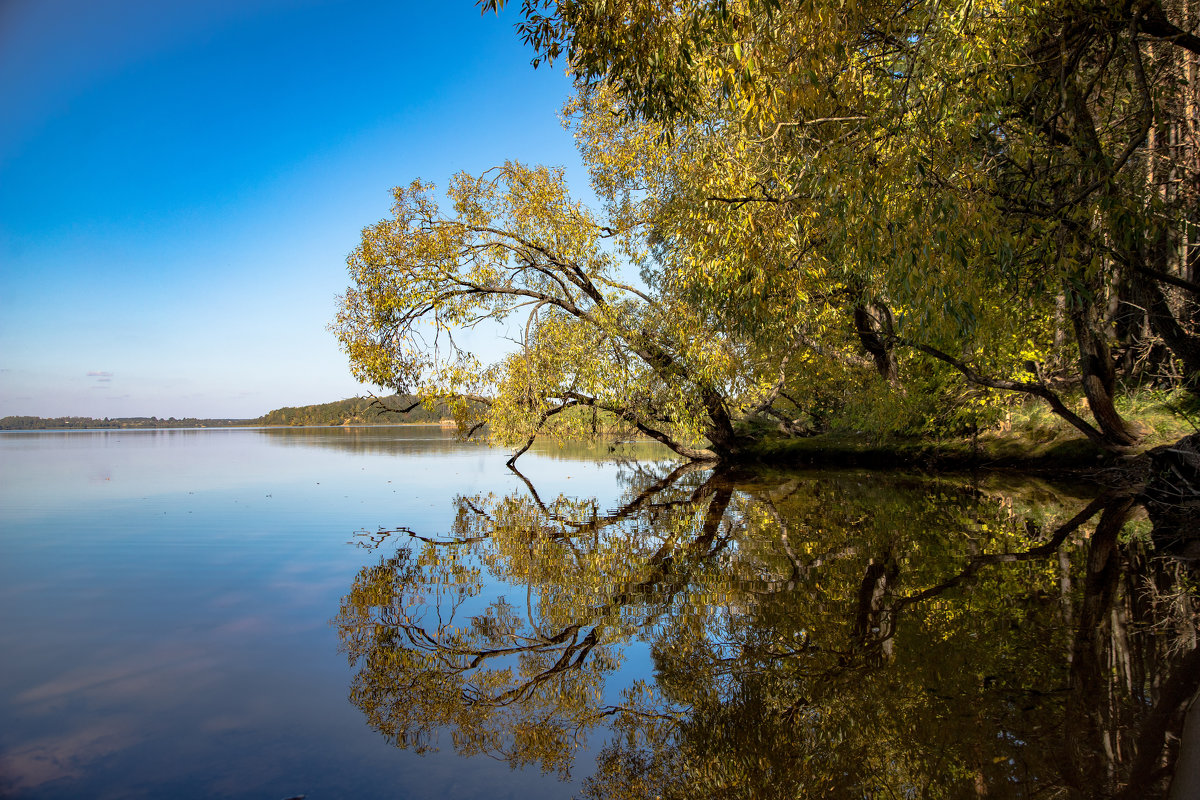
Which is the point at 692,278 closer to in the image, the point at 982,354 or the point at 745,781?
A: the point at 982,354

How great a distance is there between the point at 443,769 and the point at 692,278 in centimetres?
837

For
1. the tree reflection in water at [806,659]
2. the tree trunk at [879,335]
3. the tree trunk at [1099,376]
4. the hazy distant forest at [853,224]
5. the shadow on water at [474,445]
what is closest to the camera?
the tree reflection in water at [806,659]

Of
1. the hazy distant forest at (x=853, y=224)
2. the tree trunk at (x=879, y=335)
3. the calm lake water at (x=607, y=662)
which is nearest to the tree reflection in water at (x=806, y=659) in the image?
the calm lake water at (x=607, y=662)

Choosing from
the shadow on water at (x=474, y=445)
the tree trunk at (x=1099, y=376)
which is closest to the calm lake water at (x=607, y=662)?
the tree trunk at (x=1099, y=376)

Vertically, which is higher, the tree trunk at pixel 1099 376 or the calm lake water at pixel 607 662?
the tree trunk at pixel 1099 376

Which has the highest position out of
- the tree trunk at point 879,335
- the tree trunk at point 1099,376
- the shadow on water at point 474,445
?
the tree trunk at point 879,335

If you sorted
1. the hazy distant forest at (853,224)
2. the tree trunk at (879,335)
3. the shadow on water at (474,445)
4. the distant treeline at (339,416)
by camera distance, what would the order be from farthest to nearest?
1. the distant treeline at (339,416)
2. the shadow on water at (474,445)
3. the tree trunk at (879,335)
4. the hazy distant forest at (853,224)

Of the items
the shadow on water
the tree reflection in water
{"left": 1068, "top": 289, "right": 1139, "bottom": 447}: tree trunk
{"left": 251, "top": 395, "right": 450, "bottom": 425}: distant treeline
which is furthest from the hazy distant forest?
{"left": 251, "top": 395, "right": 450, "bottom": 425}: distant treeline

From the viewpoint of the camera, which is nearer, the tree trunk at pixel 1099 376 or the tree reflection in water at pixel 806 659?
the tree reflection in water at pixel 806 659

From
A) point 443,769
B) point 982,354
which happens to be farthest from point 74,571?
point 982,354

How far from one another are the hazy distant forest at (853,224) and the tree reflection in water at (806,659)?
2563 mm

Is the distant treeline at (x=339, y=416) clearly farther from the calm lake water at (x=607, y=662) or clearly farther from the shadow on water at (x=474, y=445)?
the calm lake water at (x=607, y=662)

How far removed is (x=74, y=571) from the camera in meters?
6.59

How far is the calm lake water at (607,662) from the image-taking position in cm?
272
